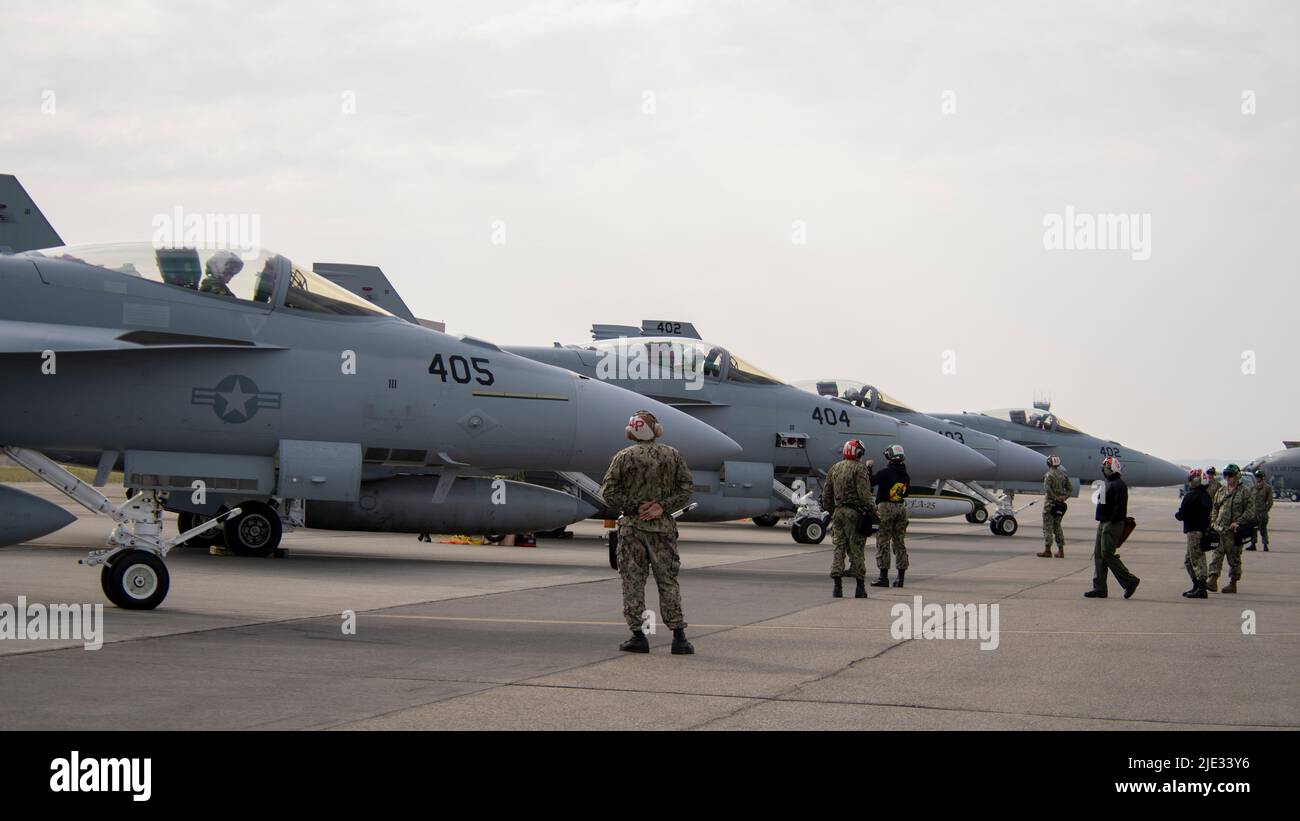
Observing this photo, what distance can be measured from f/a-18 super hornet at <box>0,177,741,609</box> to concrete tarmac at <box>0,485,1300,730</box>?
82 centimetres

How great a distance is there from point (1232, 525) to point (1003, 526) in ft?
47.3

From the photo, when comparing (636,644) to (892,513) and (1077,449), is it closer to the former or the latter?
(892,513)

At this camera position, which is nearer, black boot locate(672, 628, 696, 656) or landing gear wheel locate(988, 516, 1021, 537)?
black boot locate(672, 628, 696, 656)

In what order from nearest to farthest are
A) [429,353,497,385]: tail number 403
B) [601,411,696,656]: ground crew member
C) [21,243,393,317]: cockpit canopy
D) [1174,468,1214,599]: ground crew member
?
[601,411,696,656]: ground crew member, [21,243,393,317]: cockpit canopy, [429,353,497,385]: tail number 403, [1174,468,1214,599]: ground crew member

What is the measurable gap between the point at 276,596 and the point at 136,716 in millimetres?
6180

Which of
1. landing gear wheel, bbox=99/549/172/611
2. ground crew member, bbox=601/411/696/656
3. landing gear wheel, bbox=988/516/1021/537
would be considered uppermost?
ground crew member, bbox=601/411/696/656

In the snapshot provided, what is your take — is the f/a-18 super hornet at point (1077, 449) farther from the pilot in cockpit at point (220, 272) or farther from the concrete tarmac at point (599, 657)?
the pilot in cockpit at point (220, 272)

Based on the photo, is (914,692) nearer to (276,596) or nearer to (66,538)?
(276,596)

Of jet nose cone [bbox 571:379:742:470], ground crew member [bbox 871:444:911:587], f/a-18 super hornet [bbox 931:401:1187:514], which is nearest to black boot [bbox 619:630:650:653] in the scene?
jet nose cone [bbox 571:379:742:470]

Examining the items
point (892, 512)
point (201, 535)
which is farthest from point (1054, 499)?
point (201, 535)

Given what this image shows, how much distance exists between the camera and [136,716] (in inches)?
254

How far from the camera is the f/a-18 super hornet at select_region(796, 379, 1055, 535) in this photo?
28.7 metres

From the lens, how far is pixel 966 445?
28969 mm

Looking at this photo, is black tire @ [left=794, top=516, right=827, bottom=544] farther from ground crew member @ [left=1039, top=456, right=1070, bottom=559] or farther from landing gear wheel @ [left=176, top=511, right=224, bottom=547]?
landing gear wheel @ [left=176, top=511, right=224, bottom=547]
